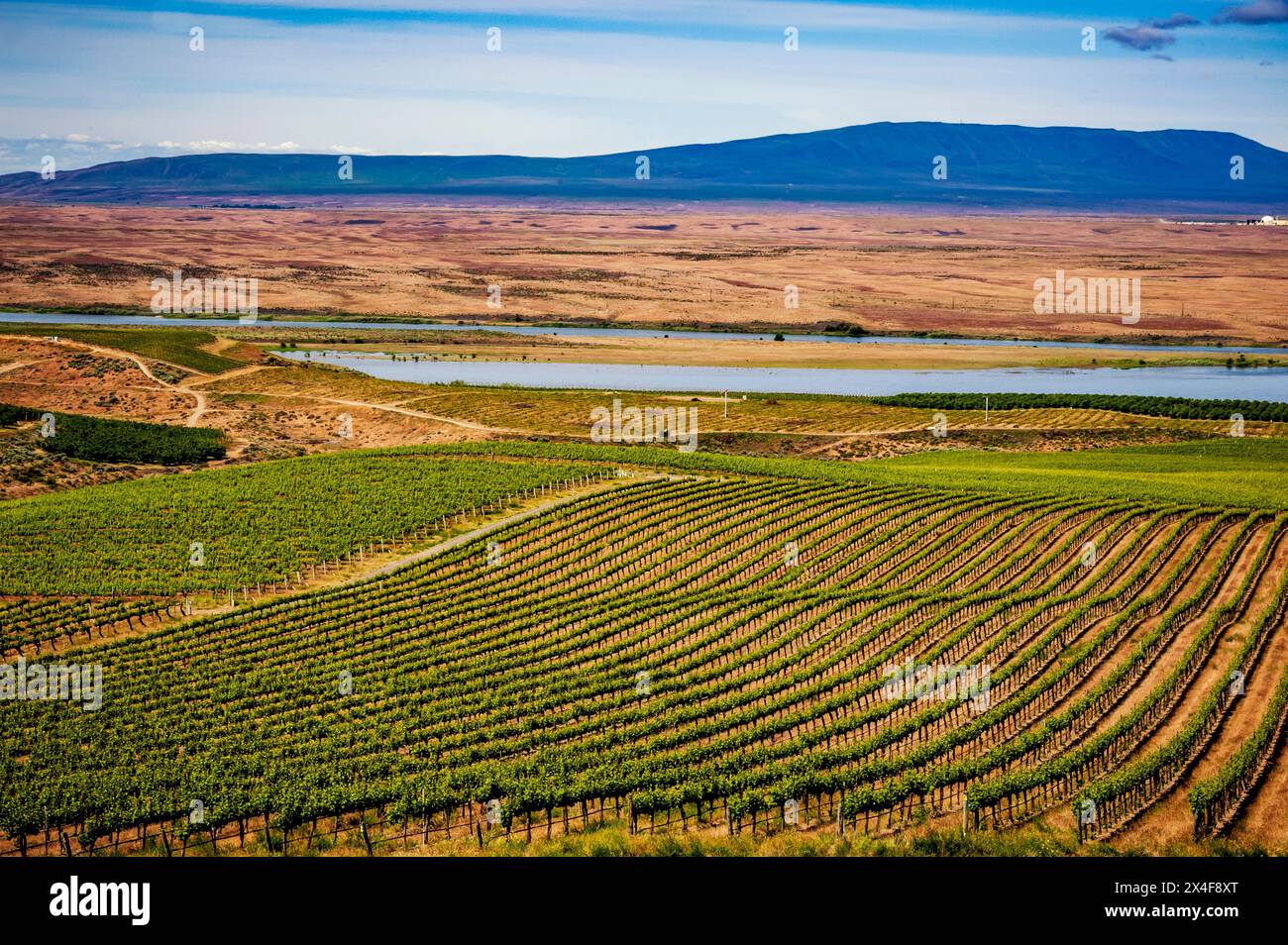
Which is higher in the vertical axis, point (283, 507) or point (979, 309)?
point (979, 309)

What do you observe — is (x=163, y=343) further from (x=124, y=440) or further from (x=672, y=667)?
(x=672, y=667)

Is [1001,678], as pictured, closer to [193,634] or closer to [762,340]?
[193,634]

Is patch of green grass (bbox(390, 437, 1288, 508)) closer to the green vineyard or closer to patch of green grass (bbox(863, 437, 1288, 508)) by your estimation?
patch of green grass (bbox(863, 437, 1288, 508))

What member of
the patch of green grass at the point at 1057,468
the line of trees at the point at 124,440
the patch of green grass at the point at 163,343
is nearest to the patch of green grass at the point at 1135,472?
the patch of green grass at the point at 1057,468

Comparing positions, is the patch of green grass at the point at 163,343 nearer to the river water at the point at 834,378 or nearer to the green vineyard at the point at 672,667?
the river water at the point at 834,378

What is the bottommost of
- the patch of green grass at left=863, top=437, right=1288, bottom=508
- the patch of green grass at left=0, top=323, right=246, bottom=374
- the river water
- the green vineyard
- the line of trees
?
the green vineyard

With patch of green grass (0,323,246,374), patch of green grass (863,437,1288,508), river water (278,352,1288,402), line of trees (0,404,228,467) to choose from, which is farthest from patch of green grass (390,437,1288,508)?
patch of green grass (0,323,246,374)

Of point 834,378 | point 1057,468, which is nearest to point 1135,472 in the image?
point 1057,468
